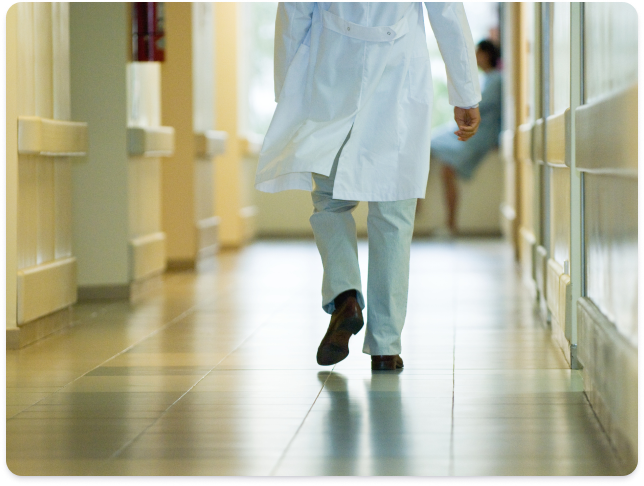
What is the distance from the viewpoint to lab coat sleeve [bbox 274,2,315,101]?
2.44 meters

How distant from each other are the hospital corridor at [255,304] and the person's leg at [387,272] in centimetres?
5

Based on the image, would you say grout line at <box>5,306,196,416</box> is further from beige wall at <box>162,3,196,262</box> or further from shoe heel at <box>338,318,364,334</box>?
beige wall at <box>162,3,196,262</box>

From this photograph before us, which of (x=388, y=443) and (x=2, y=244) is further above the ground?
(x=2, y=244)

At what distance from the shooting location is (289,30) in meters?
2.46

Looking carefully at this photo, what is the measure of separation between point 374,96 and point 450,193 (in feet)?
17.0

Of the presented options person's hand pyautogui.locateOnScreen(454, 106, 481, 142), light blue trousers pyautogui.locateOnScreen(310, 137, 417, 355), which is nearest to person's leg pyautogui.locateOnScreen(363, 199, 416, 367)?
light blue trousers pyautogui.locateOnScreen(310, 137, 417, 355)

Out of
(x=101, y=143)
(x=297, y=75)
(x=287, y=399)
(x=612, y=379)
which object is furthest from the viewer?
(x=101, y=143)

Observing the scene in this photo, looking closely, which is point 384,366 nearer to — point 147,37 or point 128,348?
point 128,348

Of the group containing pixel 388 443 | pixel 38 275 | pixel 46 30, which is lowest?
pixel 388 443

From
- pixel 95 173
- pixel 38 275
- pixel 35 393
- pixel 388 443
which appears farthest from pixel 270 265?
pixel 388 443

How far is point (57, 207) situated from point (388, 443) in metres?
1.86

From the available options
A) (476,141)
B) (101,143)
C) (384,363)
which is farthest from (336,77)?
(476,141)

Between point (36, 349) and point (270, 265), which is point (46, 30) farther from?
point (270, 265)

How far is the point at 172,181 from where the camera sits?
518 cm
